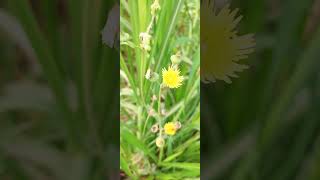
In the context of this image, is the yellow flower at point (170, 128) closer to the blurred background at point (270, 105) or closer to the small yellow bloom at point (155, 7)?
the blurred background at point (270, 105)

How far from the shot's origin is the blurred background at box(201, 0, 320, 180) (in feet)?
2.43

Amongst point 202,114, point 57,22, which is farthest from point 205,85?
point 57,22

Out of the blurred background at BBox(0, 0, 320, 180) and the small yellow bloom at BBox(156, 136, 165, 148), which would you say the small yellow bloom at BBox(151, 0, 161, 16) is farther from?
the small yellow bloom at BBox(156, 136, 165, 148)

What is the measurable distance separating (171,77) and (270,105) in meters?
0.17

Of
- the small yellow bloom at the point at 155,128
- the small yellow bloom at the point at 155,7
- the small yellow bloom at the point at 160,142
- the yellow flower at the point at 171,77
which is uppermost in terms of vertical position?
the small yellow bloom at the point at 155,7

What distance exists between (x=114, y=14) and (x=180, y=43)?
4.5 inches

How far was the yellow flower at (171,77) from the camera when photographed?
28.2 inches

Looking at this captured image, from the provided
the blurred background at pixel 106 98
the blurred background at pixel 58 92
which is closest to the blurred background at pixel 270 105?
the blurred background at pixel 106 98

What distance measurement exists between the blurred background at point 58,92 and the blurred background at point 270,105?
6.6 inches

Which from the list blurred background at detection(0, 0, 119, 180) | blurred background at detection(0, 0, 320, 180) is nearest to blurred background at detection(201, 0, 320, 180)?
blurred background at detection(0, 0, 320, 180)

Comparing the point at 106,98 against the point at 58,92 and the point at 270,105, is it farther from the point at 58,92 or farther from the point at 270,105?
the point at 270,105

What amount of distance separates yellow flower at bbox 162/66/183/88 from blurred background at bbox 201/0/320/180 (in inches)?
2.0

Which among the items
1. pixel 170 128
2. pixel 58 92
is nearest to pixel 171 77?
pixel 170 128

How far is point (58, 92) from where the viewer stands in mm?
755
